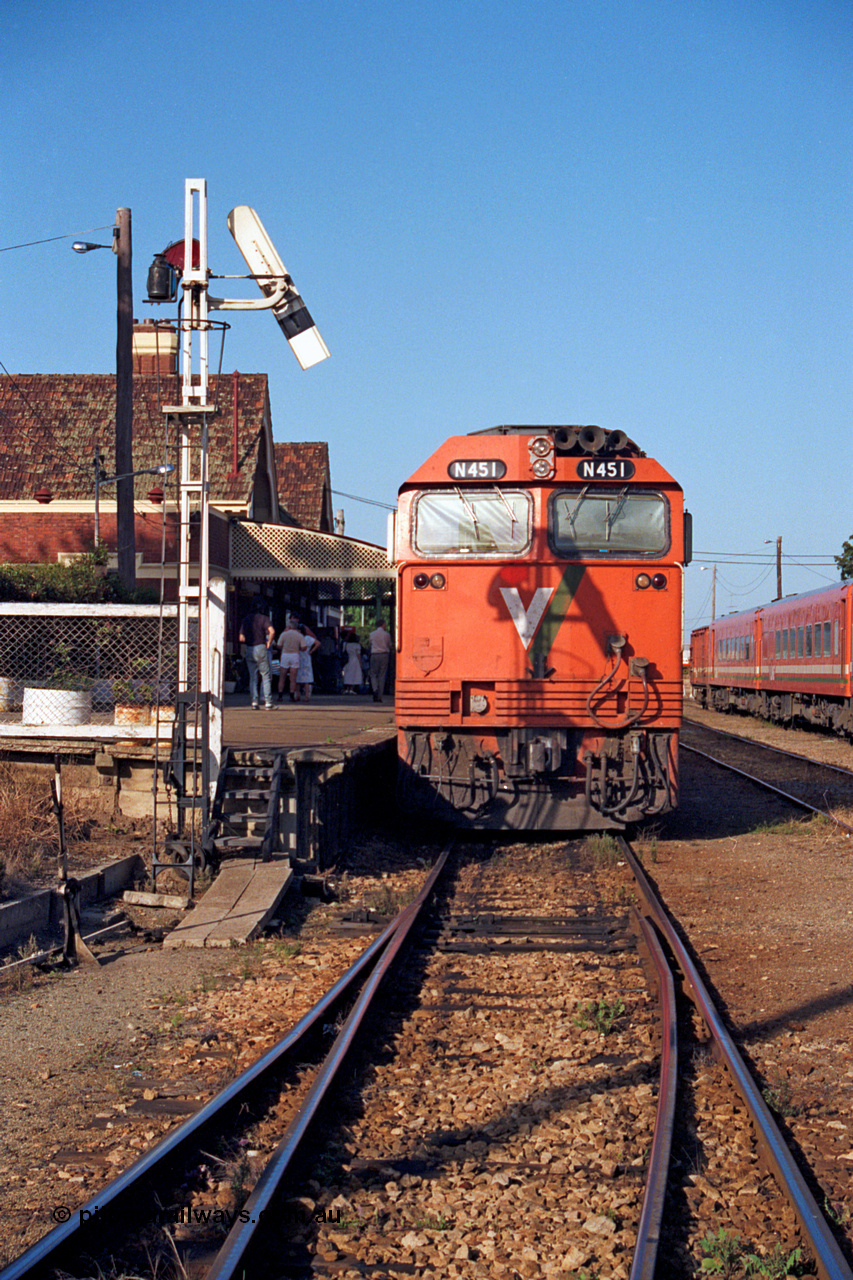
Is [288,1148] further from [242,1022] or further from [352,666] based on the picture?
[352,666]

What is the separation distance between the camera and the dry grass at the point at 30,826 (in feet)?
27.9

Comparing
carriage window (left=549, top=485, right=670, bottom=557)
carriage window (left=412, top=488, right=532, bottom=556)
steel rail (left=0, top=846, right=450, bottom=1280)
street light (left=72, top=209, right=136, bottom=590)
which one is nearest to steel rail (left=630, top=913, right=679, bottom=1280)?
steel rail (left=0, top=846, right=450, bottom=1280)

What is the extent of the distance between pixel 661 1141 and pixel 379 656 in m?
18.7

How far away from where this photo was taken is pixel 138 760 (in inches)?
409

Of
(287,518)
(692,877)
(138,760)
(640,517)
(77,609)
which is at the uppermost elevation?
(287,518)

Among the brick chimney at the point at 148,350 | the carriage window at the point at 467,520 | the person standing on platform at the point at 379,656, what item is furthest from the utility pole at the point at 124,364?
the brick chimney at the point at 148,350

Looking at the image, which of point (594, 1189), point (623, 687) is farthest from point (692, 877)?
point (594, 1189)

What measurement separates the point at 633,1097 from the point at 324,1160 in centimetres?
133

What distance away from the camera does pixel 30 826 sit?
9633 millimetres

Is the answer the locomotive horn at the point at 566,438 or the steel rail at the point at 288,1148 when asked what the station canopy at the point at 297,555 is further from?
the steel rail at the point at 288,1148

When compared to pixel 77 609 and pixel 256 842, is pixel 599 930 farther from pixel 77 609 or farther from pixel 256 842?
pixel 77 609

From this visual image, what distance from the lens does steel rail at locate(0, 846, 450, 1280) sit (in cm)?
318

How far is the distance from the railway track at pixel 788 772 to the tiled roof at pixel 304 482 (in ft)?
46.2

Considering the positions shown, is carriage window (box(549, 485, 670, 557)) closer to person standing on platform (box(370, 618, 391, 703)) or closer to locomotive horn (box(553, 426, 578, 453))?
locomotive horn (box(553, 426, 578, 453))
